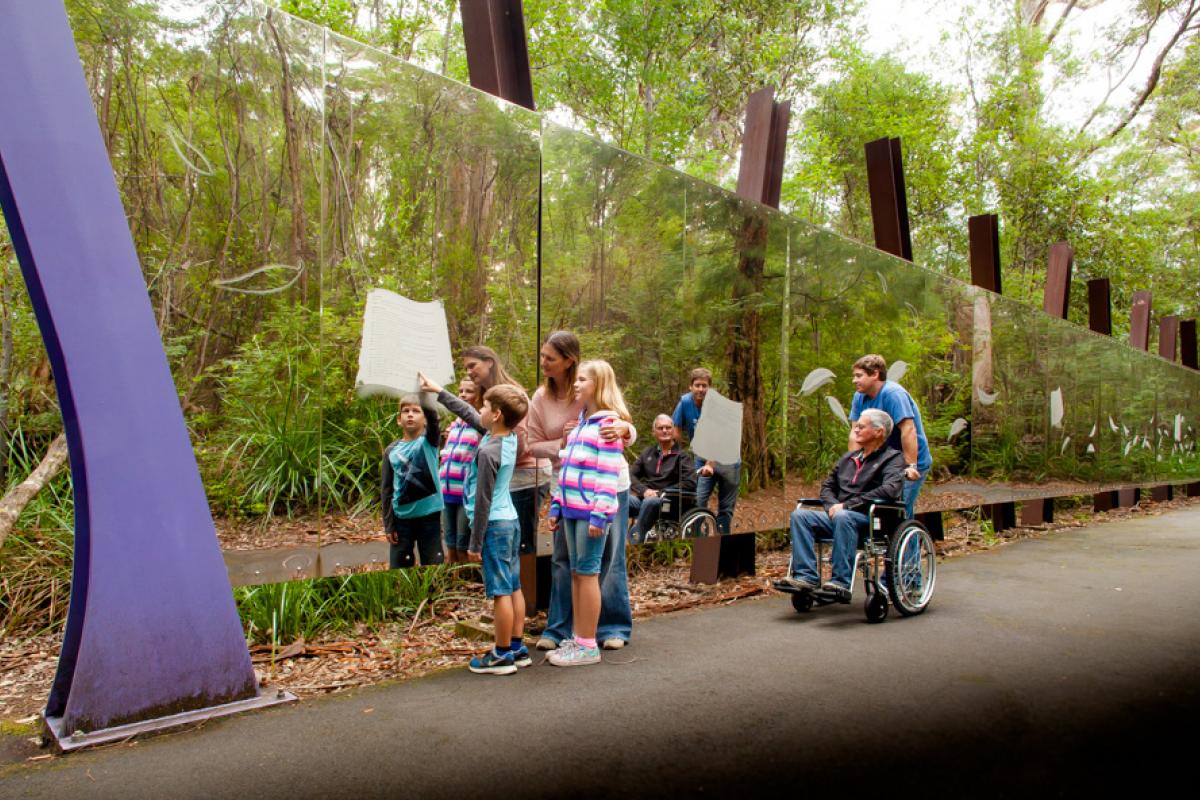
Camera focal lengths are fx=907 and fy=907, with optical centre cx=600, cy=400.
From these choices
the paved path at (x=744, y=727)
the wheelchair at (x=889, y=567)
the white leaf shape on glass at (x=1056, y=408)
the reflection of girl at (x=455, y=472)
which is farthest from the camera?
the white leaf shape on glass at (x=1056, y=408)

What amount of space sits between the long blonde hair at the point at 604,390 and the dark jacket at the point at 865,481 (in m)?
2.00

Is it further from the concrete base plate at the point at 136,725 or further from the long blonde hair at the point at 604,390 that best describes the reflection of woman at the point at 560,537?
the concrete base plate at the point at 136,725

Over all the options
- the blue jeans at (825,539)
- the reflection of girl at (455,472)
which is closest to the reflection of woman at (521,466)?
the reflection of girl at (455,472)

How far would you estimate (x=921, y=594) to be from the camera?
6164 mm

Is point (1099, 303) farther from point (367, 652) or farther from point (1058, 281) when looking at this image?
point (367, 652)

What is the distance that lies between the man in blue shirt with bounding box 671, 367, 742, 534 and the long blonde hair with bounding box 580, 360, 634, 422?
1.50 m

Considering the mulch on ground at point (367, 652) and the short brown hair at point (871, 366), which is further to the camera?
the short brown hair at point (871, 366)

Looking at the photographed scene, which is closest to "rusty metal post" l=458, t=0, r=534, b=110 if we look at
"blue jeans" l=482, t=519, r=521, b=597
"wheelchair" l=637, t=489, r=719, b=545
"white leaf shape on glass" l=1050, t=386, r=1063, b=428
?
"blue jeans" l=482, t=519, r=521, b=597

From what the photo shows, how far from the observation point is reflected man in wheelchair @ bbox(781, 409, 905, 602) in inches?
232

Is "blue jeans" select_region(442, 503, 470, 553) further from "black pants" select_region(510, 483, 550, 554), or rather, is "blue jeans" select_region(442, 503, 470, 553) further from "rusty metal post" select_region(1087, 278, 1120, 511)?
"rusty metal post" select_region(1087, 278, 1120, 511)

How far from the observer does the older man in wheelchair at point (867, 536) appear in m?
5.85

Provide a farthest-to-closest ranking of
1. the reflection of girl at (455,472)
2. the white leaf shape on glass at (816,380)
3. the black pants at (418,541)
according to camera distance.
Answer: the white leaf shape on glass at (816,380) → the reflection of girl at (455,472) → the black pants at (418,541)

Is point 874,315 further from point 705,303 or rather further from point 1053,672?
point 1053,672

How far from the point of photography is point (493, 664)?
14.3ft
